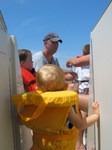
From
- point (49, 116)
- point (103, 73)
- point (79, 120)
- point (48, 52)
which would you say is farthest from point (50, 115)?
point (48, 52)

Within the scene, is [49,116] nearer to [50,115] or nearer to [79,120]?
[50,115]

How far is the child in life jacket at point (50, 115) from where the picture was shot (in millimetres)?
1566

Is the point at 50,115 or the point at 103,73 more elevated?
the point at 103,73

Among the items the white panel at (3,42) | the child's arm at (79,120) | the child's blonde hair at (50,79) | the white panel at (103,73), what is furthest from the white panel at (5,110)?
the white panel at (103,73)

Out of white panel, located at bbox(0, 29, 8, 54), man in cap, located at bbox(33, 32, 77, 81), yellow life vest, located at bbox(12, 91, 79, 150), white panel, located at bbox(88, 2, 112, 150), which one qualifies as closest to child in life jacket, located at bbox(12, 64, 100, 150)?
yellow life vest, located at bbox(12, 91, 79, 150)

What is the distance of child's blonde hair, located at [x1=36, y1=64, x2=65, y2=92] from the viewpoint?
5.49 feet

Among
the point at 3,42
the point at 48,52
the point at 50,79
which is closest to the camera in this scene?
the point at 3,42

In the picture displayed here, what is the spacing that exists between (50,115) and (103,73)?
1.37 feet

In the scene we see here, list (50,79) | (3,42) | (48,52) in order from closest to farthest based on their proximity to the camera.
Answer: (3,42)
(50,79)
(48,52)

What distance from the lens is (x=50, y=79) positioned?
1.68 meters

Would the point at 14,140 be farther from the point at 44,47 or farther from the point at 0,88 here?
the point at 44,47

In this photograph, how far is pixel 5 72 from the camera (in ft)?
5.34

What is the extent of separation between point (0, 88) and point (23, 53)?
5.05 feet

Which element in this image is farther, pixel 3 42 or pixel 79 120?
pixel 79 120
